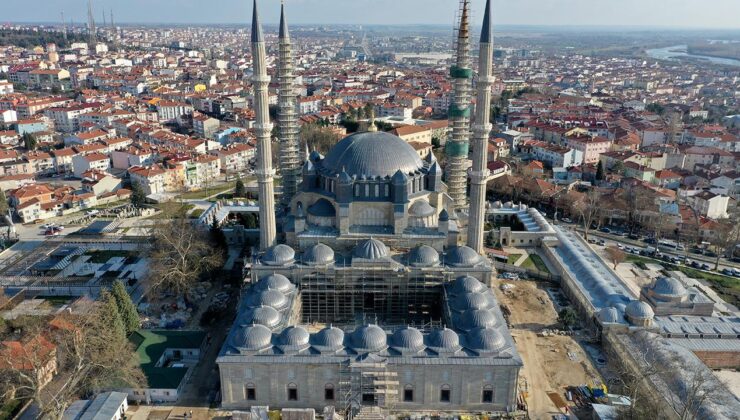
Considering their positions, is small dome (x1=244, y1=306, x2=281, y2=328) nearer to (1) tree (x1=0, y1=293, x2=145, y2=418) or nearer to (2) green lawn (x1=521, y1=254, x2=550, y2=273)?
(1) tree (x1=0, y1=293, x2=145, y2=418)

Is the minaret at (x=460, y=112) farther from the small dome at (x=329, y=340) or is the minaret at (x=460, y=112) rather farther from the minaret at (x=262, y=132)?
the small dome at (x=329, y=340)

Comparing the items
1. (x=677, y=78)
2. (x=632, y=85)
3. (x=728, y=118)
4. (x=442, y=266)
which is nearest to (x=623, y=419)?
(x=442, y=266)

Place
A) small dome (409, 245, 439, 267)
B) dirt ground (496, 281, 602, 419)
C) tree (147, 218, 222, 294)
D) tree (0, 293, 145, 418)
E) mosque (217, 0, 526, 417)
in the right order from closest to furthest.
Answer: tree (0, 293, 145, 418)
mosque (217, 0, 526, 417)
dirt ground (496, 281, 602, 419)
small dome (409, 245, 439, 267)
tree (147, 218, 222, 294)

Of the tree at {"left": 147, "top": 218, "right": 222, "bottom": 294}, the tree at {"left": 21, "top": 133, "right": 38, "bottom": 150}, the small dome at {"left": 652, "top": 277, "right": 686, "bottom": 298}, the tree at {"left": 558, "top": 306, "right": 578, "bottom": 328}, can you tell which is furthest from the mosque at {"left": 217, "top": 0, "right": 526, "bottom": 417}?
the tree at {"left": 21, "top": 133, "right": 38, "bottom": 150}

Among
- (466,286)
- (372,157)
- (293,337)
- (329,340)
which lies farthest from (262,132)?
(466,286)

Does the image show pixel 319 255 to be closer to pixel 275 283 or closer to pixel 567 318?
pixel 275 283

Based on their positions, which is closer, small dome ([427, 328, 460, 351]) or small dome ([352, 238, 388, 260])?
small dome ([427, 328, 460, 351])

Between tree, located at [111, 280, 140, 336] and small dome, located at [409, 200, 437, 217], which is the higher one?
small dome, located at [409, 200, 437, 217]
